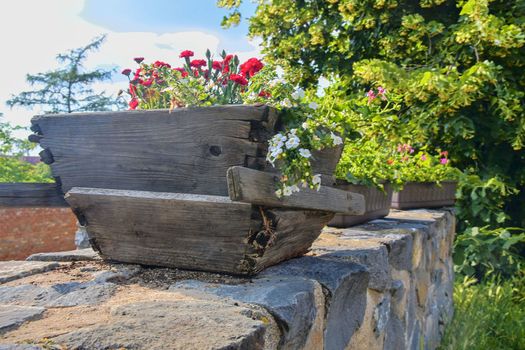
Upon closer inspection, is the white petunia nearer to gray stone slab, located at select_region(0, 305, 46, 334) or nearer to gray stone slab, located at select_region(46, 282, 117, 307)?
gray stone slab, located at select_region(46, 282, 117, 307)

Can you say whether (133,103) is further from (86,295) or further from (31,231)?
(31,231)

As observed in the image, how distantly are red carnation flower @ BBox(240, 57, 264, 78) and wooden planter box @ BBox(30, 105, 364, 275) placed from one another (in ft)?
1.54

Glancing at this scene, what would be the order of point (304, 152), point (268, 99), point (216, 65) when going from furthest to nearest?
point (216, 65) < point (268, 99) < point (304, 152)

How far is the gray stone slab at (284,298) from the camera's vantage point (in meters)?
1.28

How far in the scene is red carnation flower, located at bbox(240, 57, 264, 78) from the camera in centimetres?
196

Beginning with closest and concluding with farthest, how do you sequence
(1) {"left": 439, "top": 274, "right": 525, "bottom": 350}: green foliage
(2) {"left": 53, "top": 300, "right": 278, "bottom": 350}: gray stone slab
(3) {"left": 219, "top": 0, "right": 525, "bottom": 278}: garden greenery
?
(2) {"left": 53, "top": 300, "right": 278, "bottom": 350}: gray stone slab → (1) {"left": 439, "top": 274, "right": 525, "bottom": 350}: green foliage → (3) {"left": 219, "top": 0, "right": 525, "bottom": 278}: garden greenery

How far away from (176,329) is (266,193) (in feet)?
1.57

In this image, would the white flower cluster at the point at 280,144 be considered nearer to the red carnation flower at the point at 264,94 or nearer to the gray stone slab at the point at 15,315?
the red carnation flower at the point at 264,94

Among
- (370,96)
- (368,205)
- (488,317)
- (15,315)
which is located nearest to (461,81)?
(370,96)

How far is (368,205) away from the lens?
2998 millimetres

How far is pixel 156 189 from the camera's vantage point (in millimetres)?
1543

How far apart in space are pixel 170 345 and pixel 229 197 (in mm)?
A: 482

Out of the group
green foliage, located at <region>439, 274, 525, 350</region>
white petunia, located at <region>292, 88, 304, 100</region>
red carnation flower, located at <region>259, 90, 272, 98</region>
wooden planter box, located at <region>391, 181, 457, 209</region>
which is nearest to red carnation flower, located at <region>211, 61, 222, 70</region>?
red carnation flower, located at <region>259, 90, 272, 98</region>

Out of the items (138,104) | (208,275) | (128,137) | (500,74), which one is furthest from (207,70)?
(500,74)
